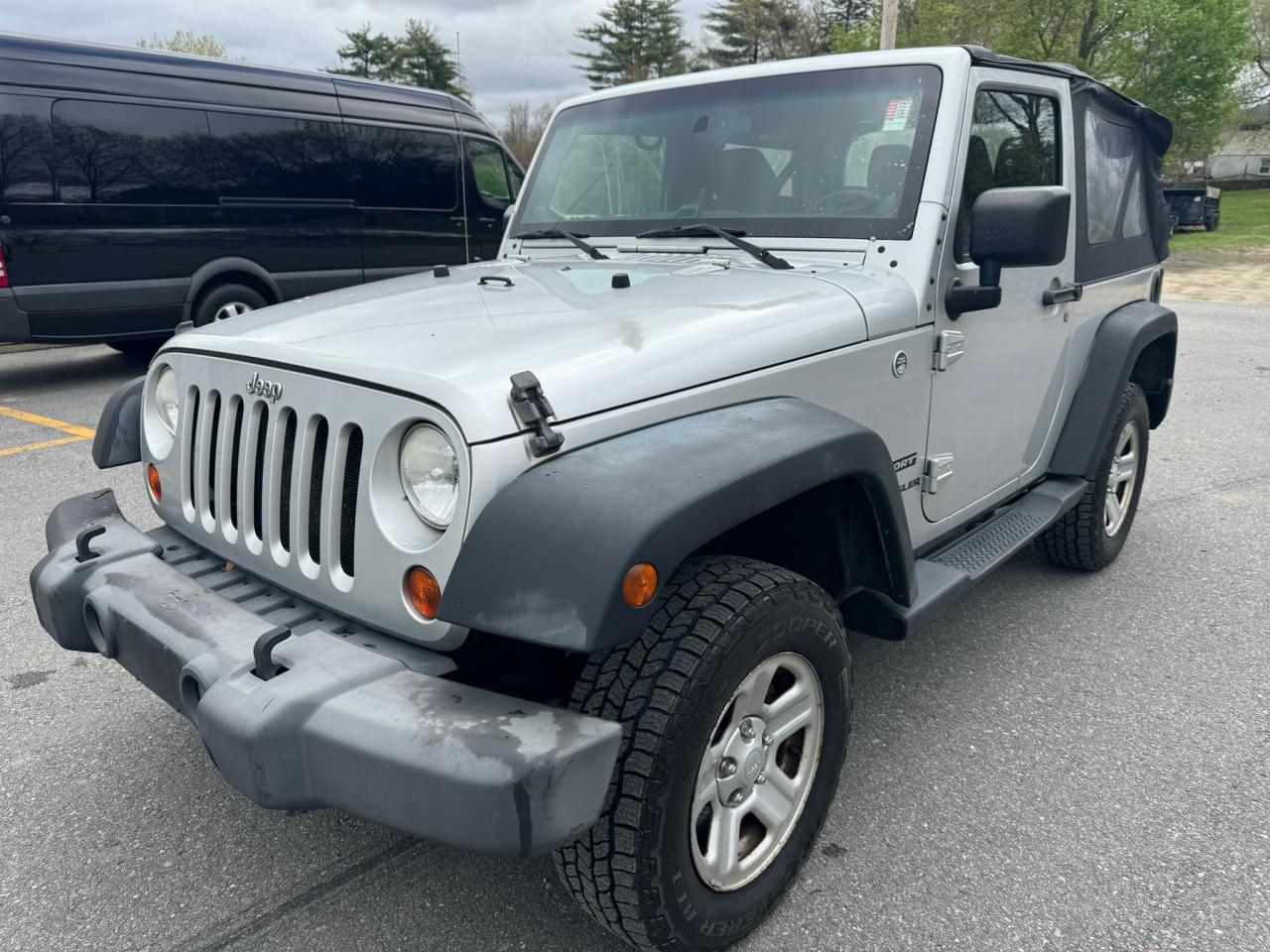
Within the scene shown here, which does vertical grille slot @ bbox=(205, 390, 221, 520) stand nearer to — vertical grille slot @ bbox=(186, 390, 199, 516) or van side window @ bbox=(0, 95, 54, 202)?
vertical grille slot @ bbox=(186, 390, 199, 516)

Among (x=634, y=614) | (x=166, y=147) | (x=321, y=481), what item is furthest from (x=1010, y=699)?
(x=166, y=147)

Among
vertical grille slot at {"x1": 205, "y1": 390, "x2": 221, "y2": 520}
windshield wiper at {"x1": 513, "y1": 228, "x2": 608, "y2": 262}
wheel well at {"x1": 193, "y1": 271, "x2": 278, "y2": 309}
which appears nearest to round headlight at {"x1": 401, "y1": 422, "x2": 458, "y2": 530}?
vertical grille slot at {"x1": 205, "y1": 390, "x2": 221, "y2": 520}

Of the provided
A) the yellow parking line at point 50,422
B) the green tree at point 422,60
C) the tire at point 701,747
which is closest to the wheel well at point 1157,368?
the tire at point 701,747

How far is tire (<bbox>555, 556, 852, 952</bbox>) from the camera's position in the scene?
174cm

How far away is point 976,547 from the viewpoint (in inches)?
120

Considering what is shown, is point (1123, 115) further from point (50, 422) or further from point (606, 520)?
point (50, 422)

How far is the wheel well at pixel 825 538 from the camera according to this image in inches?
89.6

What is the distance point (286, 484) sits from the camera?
2.09 meters

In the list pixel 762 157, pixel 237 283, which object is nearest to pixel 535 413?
pixel 762 157

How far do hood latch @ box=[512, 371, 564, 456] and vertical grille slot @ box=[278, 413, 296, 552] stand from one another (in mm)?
607

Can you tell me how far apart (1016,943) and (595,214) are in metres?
2.54

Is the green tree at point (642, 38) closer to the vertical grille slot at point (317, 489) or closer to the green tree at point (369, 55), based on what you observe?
the green tree at point (369, 55)

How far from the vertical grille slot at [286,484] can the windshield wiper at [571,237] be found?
1360 millimetres

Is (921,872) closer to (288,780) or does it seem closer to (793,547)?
(793,547)
